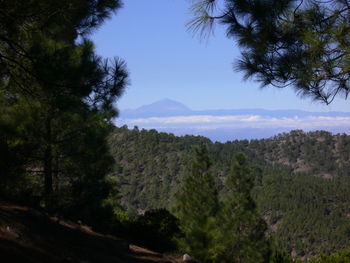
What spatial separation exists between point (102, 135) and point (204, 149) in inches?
333

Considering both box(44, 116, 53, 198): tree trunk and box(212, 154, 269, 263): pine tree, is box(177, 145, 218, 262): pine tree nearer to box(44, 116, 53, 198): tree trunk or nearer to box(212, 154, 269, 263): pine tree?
box(212, 154, 269, 263): pine tree

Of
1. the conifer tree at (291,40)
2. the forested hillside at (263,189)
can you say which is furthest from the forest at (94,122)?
the forested hillside at (263,189)

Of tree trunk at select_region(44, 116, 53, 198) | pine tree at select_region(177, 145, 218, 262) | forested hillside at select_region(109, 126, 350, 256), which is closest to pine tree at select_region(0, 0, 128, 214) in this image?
tree trunk at select_region(44, 116, 53, 198)

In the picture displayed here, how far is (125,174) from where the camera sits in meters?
93.8

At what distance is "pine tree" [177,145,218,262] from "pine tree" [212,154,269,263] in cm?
279

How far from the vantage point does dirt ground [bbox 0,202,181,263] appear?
5.23 metres

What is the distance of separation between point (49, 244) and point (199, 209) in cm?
1222

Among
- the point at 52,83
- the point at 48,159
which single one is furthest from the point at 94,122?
the point at 52,83

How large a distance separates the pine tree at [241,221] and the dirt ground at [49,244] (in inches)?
505

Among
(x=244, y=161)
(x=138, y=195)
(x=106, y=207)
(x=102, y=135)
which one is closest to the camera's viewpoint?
(x=102, y=135)

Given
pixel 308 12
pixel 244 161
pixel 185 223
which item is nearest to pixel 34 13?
pixel 308 12

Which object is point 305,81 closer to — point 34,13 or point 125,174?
point 34,13

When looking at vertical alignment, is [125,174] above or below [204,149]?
below

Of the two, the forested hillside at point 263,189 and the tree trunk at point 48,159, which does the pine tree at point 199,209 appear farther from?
the forested hillside at point 263,189
